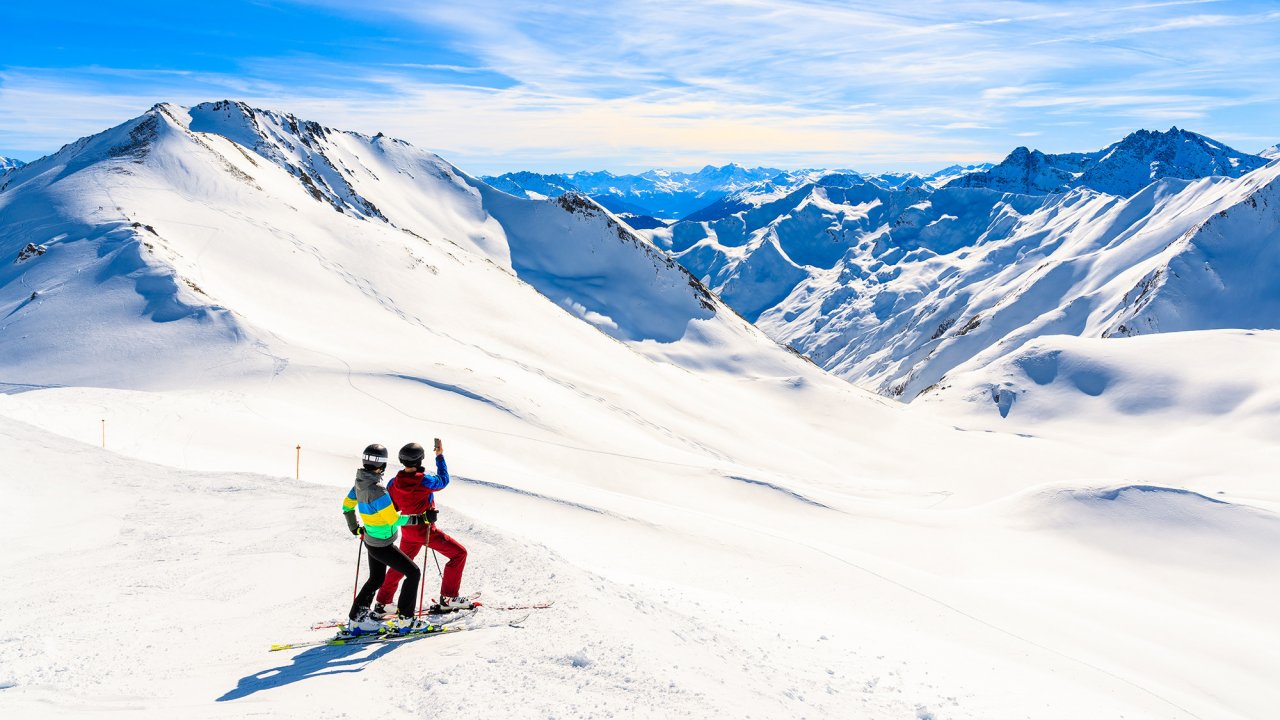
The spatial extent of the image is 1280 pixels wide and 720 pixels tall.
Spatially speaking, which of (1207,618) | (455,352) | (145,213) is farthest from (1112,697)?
(145,213)

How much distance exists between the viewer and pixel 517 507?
18.2 meters

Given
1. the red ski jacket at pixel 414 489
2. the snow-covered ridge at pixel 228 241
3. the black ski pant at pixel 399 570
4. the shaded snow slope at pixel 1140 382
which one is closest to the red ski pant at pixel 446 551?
the black ski pant at pixel 399 570

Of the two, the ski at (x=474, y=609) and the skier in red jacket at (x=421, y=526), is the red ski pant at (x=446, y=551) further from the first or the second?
the ski at (x=474, y=609)

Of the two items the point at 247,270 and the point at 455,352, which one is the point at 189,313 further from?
the point at 455,352

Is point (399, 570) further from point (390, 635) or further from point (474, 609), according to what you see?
point (474, 609)

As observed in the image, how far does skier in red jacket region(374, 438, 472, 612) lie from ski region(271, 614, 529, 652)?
1.26 ft

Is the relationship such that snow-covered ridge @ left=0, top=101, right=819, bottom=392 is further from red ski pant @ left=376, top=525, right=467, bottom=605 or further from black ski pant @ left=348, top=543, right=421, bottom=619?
black ski pant @ left=348, top=543, right=421, bottom=619

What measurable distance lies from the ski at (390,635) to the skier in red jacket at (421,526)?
38 cm

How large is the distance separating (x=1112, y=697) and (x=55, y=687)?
53.2ft

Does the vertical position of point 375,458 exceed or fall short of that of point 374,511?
it exceeds it

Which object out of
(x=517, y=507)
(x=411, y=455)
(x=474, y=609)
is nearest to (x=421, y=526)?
(x=411, y=455)


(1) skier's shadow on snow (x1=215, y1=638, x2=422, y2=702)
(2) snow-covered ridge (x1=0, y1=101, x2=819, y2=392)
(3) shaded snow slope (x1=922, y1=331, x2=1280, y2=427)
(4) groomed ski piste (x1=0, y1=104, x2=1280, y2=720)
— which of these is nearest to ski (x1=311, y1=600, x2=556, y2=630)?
(4) groomed ski piste (x1=0, y1=104, x2=1280, y2=720)

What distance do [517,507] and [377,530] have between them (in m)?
9.11

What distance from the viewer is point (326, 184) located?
369 feet
